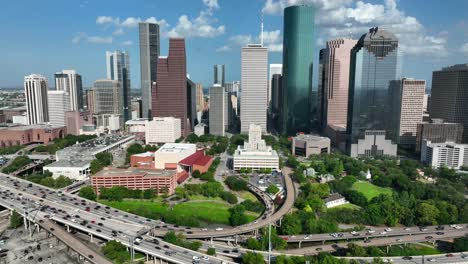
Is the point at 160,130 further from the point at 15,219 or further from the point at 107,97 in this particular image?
the point at 15,219

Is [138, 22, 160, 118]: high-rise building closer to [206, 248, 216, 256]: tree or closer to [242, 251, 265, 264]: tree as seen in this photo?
[206, 248, 216, 256]: tree

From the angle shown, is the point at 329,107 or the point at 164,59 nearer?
the point at 164,59

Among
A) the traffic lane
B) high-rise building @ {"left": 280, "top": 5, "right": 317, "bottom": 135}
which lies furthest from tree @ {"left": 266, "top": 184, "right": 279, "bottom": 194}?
high-rise building @ {"left": 280, "top": 5, "right": 317, "bottom": 135}

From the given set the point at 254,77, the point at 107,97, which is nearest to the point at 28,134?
the point at 107,97

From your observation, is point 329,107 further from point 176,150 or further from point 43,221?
point 43,221

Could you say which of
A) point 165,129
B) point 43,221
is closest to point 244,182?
point 43,221
